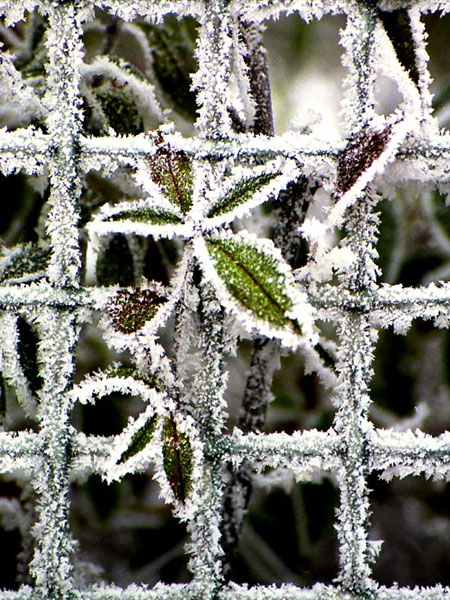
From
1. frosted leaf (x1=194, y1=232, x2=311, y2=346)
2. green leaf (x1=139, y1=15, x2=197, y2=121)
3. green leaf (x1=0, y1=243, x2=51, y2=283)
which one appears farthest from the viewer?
green leaf (x1=139, y1=15, x2=197, y2=121)

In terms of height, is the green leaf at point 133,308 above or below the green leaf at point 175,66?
below

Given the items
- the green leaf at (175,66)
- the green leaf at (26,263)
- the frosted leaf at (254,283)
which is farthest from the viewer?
the green leaf at (175,66)

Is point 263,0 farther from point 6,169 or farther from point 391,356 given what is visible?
point 391,356

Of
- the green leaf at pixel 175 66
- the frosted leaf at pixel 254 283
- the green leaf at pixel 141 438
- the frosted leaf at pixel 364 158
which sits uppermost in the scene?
the green leaf at pixel 175 66

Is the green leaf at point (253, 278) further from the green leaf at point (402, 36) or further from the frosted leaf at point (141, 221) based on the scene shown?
the green leaf at point (402, 36)

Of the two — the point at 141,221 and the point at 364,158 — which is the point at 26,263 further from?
the point at 364,158

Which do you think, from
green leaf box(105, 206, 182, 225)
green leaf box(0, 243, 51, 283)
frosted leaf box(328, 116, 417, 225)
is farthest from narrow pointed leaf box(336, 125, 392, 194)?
green leaf box(0, 243, 51, 283)

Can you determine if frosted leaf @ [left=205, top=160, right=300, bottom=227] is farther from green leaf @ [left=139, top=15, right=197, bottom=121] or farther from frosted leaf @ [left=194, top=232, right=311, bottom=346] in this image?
green leaf @ [left=139, top=15, right=197, bottom=121]

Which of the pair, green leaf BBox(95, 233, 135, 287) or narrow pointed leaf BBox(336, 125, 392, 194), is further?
green leaf BBox(95, 233, 135, 287)

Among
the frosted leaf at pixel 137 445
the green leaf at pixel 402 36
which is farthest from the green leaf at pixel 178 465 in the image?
the green leaf at pixel 402 36
